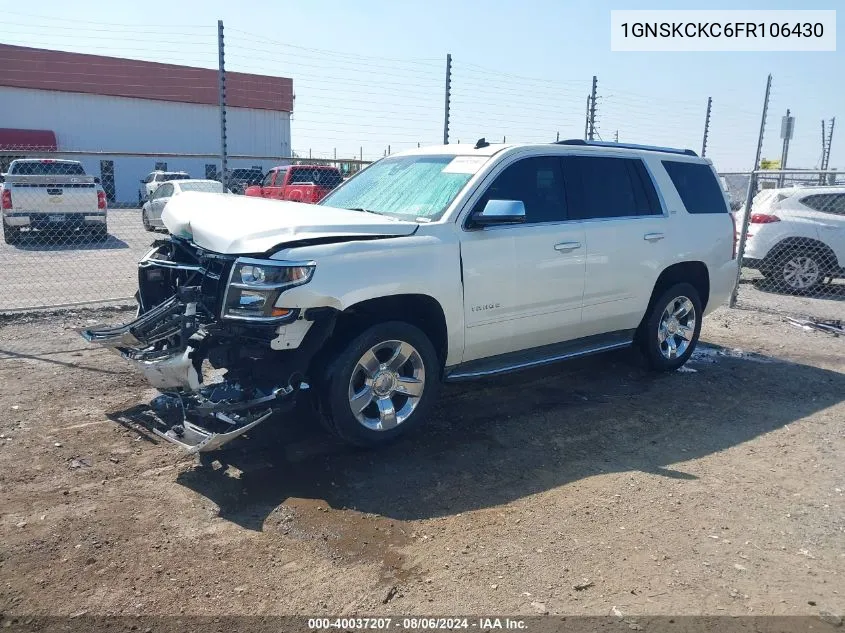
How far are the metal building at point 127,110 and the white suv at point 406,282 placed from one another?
28.6m

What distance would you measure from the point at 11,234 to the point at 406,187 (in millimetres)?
13663

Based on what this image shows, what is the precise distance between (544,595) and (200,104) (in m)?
37.8

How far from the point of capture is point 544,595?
3080 mm

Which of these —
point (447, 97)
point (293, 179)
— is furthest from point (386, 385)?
point (293, 179)

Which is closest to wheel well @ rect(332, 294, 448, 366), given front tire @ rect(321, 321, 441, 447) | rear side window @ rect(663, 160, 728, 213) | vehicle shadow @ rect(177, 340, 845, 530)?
front tire @ rect(321, 321, 441, 447)

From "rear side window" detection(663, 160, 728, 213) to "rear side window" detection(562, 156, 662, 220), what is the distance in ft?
1.41

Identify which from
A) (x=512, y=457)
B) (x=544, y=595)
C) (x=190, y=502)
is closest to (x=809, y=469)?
(x=512, y=457)

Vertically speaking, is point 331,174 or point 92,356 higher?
point 331,174

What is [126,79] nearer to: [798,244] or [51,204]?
Answer: [51,204]

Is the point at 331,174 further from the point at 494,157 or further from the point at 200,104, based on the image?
the point at 200,104

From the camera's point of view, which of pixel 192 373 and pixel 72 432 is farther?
pixel 72 432

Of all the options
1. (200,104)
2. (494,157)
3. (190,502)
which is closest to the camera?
(190,502)

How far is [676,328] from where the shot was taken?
6582 mm

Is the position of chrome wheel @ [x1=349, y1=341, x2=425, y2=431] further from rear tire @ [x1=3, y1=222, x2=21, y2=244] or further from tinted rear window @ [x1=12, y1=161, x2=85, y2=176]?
tinted rear window @ [x1=12, y1=161, x2=85, y2=176]
